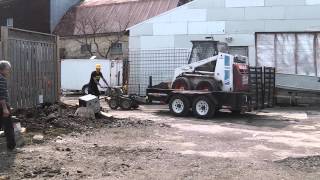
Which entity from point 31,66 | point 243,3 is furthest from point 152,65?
point 31,66

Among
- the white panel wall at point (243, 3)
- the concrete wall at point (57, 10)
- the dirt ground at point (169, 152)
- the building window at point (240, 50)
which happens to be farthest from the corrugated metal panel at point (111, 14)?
the dirt ground at point (169, 152)

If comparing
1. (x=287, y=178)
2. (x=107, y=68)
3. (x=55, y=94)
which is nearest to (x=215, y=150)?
(x=287, y=178)

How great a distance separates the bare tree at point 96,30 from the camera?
41.2 meters

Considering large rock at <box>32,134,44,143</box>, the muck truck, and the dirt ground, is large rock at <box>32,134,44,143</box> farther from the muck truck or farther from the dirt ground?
the muck truck

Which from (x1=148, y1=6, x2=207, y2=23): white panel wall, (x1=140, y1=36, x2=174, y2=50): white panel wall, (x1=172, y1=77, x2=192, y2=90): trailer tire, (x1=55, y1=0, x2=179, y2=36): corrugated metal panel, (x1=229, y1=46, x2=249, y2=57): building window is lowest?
(x1=172, y1=77, x2=192, y2=90): trailer tire

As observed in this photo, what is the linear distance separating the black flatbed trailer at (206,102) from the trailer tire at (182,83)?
0.98 ft

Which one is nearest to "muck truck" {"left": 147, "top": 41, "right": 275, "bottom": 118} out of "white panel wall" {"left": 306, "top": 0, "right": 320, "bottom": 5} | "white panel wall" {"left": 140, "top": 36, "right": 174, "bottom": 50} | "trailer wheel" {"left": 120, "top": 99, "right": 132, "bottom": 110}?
"trailer wheel" {"left": 120, "top": 99, "right": 132, "bottom": 110}

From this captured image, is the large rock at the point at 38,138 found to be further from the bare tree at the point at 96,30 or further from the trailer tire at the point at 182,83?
the bare tree at the point at 96,30

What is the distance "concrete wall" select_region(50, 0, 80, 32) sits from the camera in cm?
4516

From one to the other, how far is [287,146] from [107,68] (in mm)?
21571

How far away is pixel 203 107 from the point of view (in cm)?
1853

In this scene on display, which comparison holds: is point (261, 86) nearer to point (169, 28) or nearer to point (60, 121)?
point (60, 121)

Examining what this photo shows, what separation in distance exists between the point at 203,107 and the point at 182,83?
1.31 meters

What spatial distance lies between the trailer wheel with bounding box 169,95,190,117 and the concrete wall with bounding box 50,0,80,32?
28.0m
